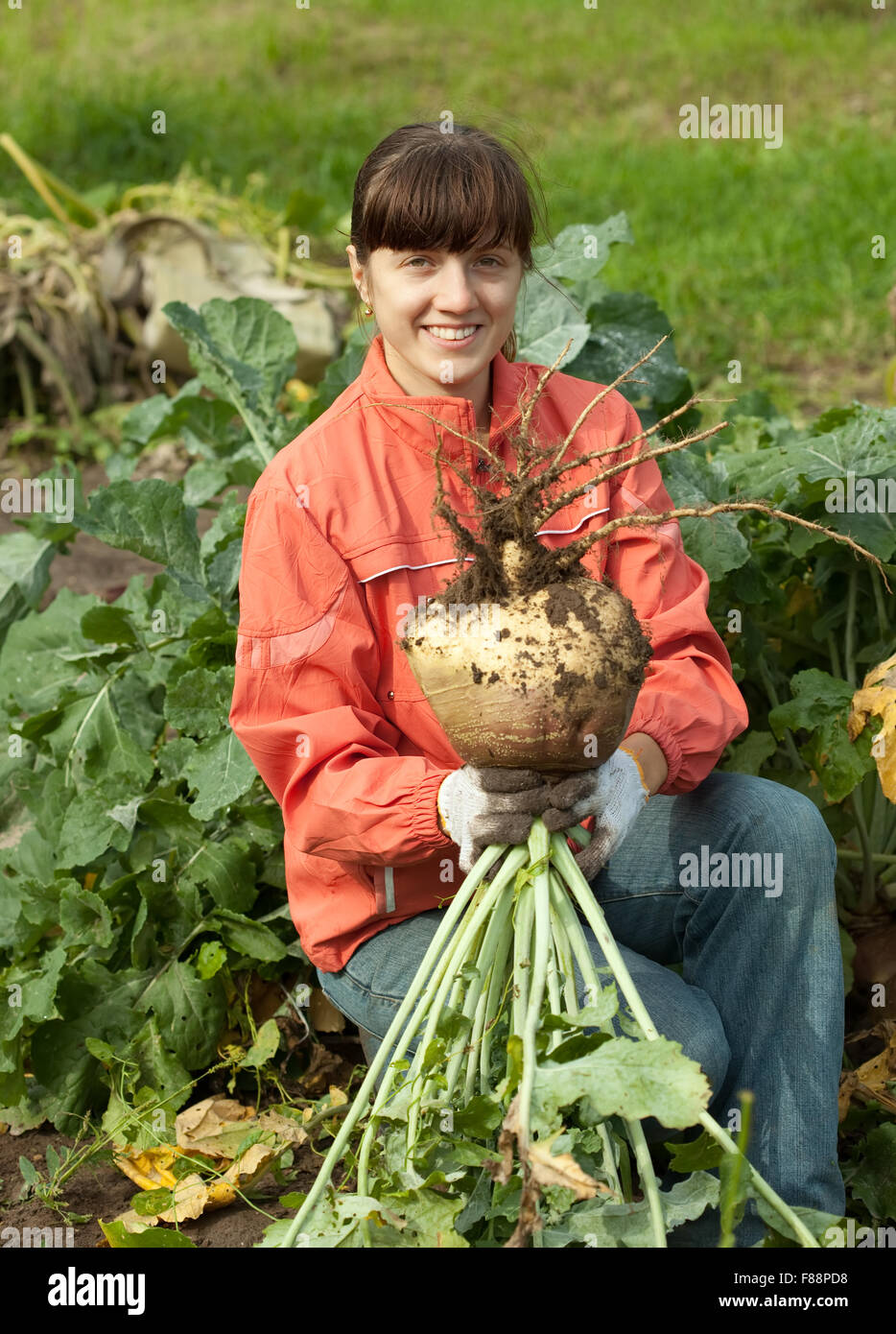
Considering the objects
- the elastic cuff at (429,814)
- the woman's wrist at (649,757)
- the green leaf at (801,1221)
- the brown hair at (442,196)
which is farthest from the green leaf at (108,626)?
the green leaf at (801,1221)

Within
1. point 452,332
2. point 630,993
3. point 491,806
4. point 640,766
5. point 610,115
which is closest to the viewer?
point 630,993

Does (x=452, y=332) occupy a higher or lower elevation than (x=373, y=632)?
higher

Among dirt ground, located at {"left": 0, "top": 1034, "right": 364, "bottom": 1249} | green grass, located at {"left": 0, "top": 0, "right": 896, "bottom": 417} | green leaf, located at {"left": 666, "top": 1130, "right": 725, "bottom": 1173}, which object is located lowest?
dirt ground, located at {"left": 0, "top": 1034, "right": 364, "bottom": 1249}

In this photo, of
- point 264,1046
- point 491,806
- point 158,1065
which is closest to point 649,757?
point 491,806

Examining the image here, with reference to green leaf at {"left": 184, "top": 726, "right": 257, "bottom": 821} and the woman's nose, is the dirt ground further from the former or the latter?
the woman's nose

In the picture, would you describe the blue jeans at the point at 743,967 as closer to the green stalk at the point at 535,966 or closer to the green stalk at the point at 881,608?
the green stalk at the point at 535,966

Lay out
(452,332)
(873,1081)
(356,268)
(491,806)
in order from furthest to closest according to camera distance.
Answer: (873,1081)
(356,268)
(452,332)
(491,806)

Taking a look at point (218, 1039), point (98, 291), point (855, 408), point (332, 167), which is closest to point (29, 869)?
point (218, 1039)

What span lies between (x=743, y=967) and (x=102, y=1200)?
120 cm

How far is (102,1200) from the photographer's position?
2416 millimetres

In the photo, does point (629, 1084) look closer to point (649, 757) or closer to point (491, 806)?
point (491, 806)

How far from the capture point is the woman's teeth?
208 cm

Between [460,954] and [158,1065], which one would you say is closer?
[460,954]

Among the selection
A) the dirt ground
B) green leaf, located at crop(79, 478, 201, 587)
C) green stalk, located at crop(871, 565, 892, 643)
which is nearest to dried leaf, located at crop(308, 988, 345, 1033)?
the dirt ground
